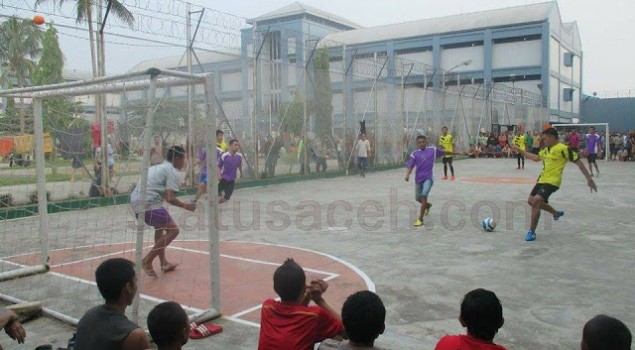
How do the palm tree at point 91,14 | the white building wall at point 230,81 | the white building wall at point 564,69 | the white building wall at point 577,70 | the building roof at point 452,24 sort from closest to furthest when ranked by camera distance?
1. the palm tree at point 91,14
2. the white building wall at point 230,81
3. the building roof at point 452,24
4. the white building wall at point 564,69
5. the white building wall at point 577,70

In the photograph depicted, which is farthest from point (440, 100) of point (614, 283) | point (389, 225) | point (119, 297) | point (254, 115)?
point (119, 297)

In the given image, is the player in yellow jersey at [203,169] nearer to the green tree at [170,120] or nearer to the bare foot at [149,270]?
the green tree at [170,120]

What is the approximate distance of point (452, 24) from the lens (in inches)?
2020

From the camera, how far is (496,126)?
3697 centimetres

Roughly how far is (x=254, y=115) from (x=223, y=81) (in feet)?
4.95

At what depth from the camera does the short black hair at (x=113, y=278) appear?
131 inches

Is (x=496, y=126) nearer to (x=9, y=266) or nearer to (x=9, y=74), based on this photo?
(x=9, y=74)

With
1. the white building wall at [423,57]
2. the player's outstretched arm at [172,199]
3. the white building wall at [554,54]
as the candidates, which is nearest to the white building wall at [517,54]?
the white building wall at [554,54]

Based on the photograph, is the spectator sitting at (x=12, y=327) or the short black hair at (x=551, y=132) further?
the short black hair at (x=551, y=132)

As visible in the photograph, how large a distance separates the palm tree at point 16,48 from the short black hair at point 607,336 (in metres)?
13.1

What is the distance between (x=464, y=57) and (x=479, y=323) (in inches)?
1971

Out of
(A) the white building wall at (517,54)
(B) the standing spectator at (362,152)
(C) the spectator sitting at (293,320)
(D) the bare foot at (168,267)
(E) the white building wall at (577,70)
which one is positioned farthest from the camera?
(E) the white building wall at (577,70)

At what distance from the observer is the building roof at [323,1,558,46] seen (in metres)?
48.2

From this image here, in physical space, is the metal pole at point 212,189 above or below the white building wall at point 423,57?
below
